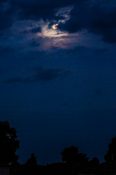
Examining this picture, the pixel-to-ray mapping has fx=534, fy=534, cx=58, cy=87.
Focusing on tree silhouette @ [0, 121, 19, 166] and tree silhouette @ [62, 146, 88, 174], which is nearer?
tree silhouette @ [0, 121, 19, 166]

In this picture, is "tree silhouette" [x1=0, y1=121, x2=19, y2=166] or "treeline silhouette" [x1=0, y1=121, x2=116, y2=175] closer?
"treeline silhouette" [x1=0, y1=121, x2=116, y2=175]

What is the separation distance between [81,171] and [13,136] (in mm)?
28740

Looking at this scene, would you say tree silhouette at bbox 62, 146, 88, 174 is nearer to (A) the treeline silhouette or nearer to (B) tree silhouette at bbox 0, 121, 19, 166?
(A) the treeline silhouette

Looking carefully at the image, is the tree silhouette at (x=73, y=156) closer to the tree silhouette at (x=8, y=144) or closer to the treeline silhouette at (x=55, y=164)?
the treeline silhouette at (x=55, y=164)

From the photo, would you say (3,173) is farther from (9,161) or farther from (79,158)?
(79,158)

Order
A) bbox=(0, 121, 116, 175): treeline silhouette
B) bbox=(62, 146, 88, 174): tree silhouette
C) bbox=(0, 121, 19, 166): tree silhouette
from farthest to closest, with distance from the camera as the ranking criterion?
bbox=(62, 146, 88, 174): tree silhouette
bbox=(0, 121, 19, 166): tree silhouette
bbox=(0, 121, 116, 175): treeline silhouette

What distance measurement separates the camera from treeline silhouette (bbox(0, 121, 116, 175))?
2411 inches

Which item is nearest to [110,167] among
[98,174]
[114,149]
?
[98,174]

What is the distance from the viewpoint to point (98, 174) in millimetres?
58688

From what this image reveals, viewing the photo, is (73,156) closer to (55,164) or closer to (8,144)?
(8,144)

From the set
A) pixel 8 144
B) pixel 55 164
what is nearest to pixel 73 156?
pixel 8 144

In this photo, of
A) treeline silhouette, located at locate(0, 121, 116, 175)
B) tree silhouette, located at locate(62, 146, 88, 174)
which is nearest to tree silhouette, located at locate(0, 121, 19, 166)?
treeline silhouette, located at locate(0, 121, 116, 175)

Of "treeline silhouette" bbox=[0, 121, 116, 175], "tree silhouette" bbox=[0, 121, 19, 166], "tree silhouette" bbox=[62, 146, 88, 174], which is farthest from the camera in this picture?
"tree silhouette" bbox=[62, 146, 88, 174]

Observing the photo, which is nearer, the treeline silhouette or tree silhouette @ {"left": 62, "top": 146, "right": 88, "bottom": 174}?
the treeline silhouette
